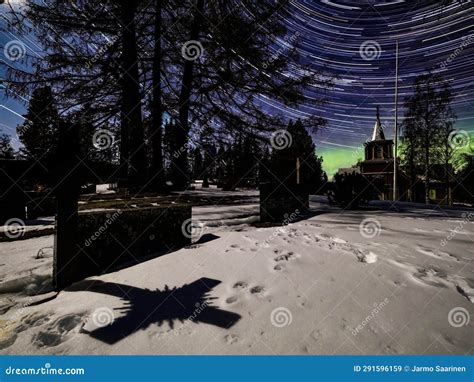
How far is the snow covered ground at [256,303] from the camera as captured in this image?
5.13 feet

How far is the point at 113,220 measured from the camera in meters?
2.76

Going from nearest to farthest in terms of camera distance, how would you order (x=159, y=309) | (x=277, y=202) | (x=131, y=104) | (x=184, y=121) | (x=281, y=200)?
(x=159, y=309), (x=277, y=202), (x=281, y=200), (x=131, y=104), (x=184, y=121)

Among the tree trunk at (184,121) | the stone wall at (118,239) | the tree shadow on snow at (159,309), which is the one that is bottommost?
the tree shadow on snow at (159,309)

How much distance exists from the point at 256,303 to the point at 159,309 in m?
0.82

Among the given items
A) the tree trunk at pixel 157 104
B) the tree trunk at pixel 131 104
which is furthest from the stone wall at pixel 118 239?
the tree trunk at pixel 157 104

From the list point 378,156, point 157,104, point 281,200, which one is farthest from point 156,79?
point 378,156

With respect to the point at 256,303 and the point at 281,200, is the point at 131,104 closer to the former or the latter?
the point at 281,200

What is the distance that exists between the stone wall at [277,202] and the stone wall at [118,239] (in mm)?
2294

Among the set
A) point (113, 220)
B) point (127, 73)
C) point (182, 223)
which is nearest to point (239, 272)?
point (182, 223)

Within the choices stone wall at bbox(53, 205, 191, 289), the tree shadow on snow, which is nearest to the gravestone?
stone wall at bbox(53, 205, 191, 289)

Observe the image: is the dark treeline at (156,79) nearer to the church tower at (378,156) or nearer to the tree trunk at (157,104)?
the tree trunk at (157,104)

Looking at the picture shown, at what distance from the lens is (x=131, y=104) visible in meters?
7.66

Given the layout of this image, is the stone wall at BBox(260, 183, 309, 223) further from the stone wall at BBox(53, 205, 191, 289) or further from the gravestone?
the stone wall at BBox(53, 205, 191, 289)

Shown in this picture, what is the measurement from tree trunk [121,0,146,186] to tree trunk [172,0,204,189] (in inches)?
49.8
